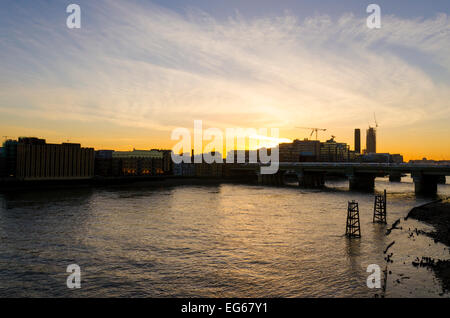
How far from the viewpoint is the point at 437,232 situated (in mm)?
41344

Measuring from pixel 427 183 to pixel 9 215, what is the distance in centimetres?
11752

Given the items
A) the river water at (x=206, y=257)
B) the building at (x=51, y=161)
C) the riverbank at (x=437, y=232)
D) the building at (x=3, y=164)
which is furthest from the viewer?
the building at (x=3, y=164)

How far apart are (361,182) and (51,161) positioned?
149 m

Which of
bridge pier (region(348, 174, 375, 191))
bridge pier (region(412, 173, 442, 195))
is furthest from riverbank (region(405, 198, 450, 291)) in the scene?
bridge pier (region(348, 174, 375, 191))

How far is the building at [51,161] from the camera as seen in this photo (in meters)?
160

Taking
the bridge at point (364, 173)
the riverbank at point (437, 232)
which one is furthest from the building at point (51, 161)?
the riverbank at point (437, 232)

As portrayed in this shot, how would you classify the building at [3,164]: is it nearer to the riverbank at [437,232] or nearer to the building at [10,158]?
the building at [10,158]

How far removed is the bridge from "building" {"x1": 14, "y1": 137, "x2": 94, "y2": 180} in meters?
94.9

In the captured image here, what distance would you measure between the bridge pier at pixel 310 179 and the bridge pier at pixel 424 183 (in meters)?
48.5

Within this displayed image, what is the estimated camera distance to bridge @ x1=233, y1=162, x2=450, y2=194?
106062 millimetres

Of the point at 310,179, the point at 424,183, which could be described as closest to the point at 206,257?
the point at 424,183

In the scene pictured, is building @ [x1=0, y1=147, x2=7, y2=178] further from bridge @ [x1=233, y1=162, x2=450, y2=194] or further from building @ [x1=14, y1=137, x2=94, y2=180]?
bridge @ [x1=233, y1=162, x2=450, y2=194]

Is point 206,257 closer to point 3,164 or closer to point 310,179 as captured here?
point 310,179
